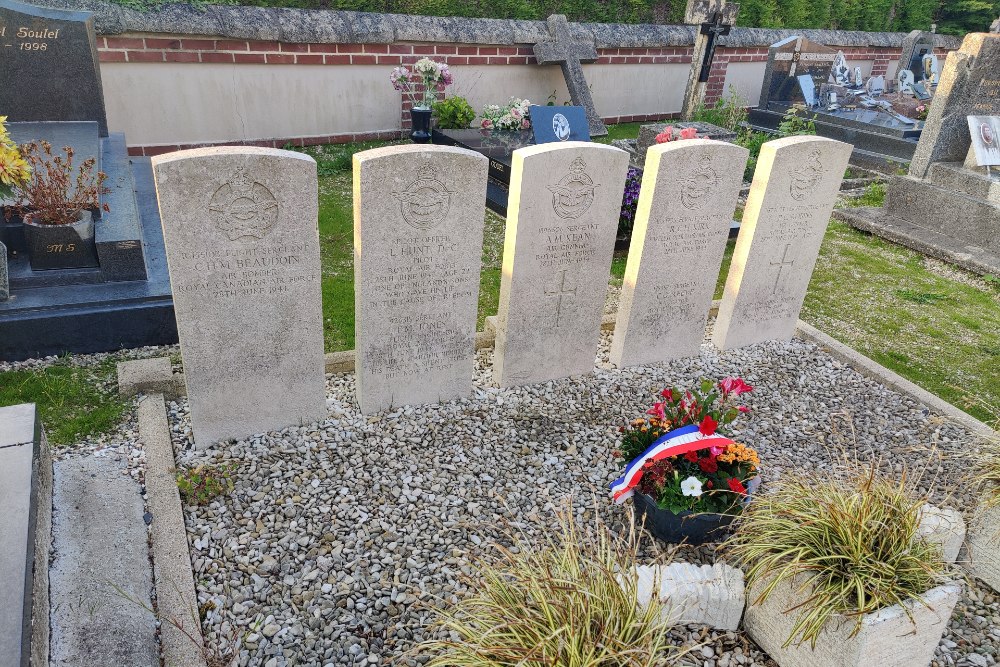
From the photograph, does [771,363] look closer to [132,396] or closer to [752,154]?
[132,396]

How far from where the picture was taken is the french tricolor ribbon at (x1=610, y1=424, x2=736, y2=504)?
11.6 ft

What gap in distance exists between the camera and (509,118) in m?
9.66

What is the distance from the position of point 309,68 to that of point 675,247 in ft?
22.5

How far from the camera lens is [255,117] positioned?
9.70 meters

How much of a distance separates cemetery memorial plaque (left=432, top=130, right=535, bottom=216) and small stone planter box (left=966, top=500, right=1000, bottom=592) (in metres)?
5.25

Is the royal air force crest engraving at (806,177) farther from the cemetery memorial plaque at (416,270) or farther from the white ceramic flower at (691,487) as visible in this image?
the white ceramic flower at (691,487)

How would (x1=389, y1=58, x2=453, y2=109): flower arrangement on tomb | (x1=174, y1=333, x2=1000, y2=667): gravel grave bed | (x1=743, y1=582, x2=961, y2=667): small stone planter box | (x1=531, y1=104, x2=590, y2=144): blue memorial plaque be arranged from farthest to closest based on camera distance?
(x1=389, y1=58, x2=453, y2=109): flower arrangement on tomb, (x1=531, y1=104, x2=590, y2=144): blue memorial plaque, (x1=174, y1=333, x2=1000, y2=667): gravel grave bed, (x1=743, y1=582, x2=961, y2=667): small stone planter box

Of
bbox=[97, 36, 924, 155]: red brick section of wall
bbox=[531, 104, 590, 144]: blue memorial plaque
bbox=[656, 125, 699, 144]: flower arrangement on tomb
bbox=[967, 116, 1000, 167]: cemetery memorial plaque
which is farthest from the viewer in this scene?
bbox=[531, 104, 590, 144]: blue memorial plaque

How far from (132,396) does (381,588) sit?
2.34 m

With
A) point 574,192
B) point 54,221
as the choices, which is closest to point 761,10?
point 574,192

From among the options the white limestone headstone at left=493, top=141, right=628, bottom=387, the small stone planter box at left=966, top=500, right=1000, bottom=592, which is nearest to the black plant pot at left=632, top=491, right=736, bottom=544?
the small stone planter box at left=966, top=500, right=1000, bottom=592

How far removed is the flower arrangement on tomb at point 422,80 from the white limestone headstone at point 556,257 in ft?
19.6

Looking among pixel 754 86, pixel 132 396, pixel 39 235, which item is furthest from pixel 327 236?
pixel 754 86

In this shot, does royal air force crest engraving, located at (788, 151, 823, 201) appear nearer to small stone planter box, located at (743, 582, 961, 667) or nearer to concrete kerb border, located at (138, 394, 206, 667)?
small stone planter box, located at (743, 582, 961, 667)
